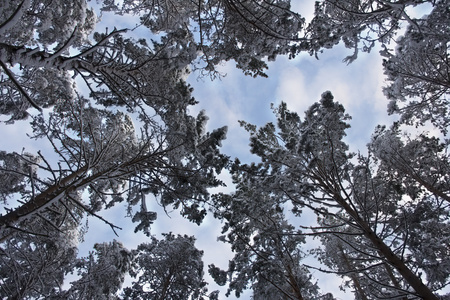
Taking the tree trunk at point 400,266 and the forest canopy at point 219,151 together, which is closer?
the tree trunk at point 400,266

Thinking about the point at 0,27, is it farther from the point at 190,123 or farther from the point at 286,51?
the point at 286,51

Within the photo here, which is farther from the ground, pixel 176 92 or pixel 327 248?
pixel 176 92

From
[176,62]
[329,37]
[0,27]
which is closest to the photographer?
[0,27]

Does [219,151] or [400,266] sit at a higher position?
[219,151]

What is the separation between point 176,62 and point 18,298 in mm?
7518

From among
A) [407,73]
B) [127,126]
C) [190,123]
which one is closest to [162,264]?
[127,126]

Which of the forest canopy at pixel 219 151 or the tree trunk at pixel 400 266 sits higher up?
the forest canopy at pixel 219 151

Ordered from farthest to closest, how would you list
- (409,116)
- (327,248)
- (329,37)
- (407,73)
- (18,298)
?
(327,248)
(409,116)
(407,73)
(329,37)
(18,298)

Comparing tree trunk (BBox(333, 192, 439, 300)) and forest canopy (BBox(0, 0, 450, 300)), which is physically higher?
forest canopy (BBox(0, 0, 450, 300))

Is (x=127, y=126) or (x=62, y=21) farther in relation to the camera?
(x=127, y=126)

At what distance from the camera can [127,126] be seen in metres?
10.8

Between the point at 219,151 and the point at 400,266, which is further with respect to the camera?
→ the point at 219,151

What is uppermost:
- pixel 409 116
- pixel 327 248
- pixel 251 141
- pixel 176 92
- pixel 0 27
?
pixel 409 116

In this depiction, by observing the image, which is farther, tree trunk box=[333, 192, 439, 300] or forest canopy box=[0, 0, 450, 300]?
forest canopy box=[0, 0, 450, 300]
